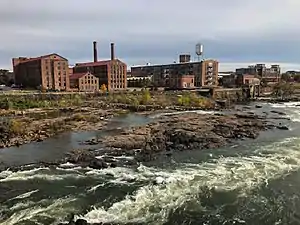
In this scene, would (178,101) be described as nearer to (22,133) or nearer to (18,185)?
(22,133)

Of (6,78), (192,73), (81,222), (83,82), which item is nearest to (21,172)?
(81,222)

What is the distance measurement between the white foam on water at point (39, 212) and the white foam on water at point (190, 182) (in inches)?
56.2

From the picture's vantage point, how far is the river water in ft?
49.9

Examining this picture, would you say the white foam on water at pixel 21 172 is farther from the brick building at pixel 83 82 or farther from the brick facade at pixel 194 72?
the brick facade at pixel 194 72

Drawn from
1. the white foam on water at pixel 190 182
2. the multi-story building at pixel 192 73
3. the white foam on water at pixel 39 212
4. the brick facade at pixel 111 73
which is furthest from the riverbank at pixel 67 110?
the multi-story building at pixel 192 73

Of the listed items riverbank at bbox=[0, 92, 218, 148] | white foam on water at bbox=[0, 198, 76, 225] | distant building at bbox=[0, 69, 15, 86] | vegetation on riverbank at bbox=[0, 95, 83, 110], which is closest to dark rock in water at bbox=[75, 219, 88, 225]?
white foam on water at bbox=[0, 198, 76, 225]

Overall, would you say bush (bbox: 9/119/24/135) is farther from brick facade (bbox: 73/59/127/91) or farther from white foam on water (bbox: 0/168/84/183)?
brick facade (bbox: 73/59/127/91)

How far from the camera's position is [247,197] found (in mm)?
17438

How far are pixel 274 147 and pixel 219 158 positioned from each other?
689 centimetres

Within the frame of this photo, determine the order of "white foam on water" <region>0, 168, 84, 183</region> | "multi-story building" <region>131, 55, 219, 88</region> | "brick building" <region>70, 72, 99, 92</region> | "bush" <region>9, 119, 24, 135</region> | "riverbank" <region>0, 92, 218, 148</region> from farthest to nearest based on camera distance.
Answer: "multi-story building" <region>131, 55, 219, 88</region> → "brick building" <region>70, 72, 99, 92</region> → "riverbank" <region>0, 92, 218, 148</region> → "bush" <region>9, 119, 24, 135</region> → "white foam on water" <region>0, 168, 84, 183</region>

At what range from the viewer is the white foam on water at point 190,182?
15.3m

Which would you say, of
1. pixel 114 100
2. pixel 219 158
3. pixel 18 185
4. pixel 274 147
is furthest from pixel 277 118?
pixel 18 185

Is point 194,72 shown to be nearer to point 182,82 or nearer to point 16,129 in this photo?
point 182,82

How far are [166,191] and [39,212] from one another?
6.69m
